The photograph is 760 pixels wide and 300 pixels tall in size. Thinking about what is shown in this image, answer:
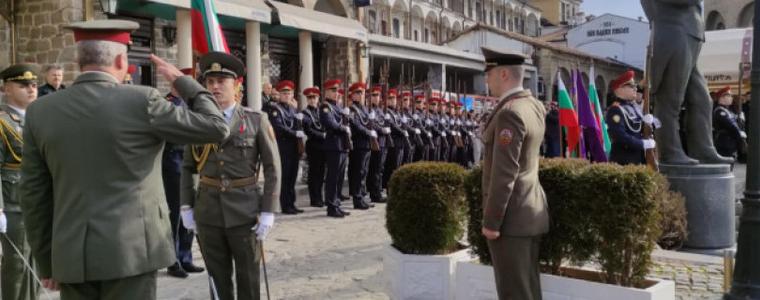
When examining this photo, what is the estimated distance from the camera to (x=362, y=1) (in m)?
19.3

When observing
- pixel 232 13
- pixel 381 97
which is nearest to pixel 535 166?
pixel 381 97

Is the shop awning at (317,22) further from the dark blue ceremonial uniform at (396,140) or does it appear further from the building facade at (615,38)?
the building facade at (615,38)

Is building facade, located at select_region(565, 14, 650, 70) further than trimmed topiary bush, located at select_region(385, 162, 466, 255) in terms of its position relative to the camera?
Yes

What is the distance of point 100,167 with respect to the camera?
2750 mm

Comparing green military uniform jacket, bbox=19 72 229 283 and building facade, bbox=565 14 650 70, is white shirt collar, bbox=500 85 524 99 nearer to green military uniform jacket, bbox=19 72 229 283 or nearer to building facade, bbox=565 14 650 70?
green military uniform jacket, bbox=19 72 229 283

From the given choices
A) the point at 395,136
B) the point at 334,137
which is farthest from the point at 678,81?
the point at 395,136

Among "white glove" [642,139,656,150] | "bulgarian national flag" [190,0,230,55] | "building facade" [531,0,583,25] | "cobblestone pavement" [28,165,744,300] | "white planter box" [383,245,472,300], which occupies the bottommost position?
"cobblestone pavement" [28,165,744,300]

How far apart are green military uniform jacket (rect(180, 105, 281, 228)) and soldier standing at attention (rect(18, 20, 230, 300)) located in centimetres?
116

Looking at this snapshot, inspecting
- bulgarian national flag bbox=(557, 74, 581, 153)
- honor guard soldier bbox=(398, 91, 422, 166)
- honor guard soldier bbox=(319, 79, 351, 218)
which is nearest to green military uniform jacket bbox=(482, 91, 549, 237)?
bulgarian national flag bbox=(557, 74, 581, 153)

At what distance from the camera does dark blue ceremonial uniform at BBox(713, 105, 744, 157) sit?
13227 mm

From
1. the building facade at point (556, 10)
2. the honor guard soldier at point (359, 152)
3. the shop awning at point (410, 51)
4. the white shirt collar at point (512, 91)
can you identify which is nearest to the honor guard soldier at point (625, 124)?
the white shirt collar at point (512, 91)

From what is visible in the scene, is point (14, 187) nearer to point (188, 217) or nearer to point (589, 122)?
point (188, 217)

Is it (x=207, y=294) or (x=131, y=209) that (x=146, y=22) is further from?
(x=131, y=209)

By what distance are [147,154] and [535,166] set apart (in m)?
2.15
